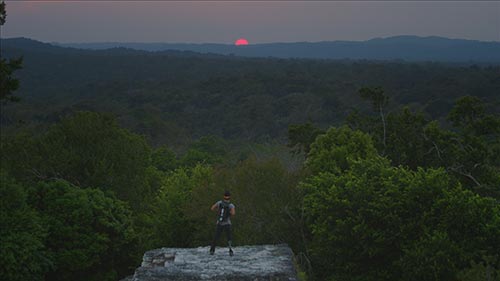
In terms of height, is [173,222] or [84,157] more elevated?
[84,157]

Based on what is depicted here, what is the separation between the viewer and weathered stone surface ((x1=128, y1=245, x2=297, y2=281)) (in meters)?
12.9

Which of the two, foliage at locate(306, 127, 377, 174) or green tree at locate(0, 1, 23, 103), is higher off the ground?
green tree at locate(0, 1, 23, 103)

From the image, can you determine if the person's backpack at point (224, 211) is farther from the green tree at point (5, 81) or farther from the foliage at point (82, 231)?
the green tree at point (5, 81)

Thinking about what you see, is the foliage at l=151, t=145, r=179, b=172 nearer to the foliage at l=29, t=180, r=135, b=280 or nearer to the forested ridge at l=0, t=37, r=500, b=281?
the forested ridge at l=0, t=37, r=500, b=281

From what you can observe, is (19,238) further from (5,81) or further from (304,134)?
(304,134)

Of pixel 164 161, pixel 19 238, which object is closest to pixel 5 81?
pixel 19 238

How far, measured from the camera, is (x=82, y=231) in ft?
68.5

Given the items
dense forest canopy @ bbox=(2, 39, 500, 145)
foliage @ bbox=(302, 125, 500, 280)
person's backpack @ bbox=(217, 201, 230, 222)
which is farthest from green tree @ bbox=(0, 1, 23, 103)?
dense forest canopy @ bbox=(2, 39, 500, 145)

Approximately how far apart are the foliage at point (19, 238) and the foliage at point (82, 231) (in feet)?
2.20

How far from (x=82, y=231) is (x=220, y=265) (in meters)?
9.13

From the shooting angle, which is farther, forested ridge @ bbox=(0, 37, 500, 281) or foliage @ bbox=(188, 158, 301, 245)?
foliage @ bbox=(188, 158, 301, 245)

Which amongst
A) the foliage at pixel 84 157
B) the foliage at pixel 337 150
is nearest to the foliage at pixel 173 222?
the foliage at pixel 84 157

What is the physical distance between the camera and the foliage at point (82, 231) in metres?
20.4

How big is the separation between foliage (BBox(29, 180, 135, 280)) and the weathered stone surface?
6.53 m
